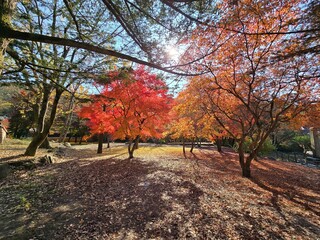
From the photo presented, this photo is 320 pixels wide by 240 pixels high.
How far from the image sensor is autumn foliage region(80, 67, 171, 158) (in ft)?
26.9

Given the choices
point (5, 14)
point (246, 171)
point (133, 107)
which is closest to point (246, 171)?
point (246, 171)

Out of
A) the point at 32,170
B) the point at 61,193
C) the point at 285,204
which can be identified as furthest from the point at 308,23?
the point at 32,170

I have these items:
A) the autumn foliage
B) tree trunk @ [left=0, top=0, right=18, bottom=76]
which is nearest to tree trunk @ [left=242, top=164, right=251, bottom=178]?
the autumn foliage

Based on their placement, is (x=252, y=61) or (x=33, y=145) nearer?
(x=252, y=61)

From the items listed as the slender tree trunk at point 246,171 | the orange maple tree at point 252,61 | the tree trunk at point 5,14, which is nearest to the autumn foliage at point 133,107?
the orange maple tree at point 252,61

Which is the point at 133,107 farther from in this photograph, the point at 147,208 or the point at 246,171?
the point at 246,171

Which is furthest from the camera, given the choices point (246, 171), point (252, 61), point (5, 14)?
point (246, 171)

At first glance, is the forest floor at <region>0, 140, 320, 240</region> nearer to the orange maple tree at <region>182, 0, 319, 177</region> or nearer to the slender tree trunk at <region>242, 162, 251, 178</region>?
the slender tree trunk at <region>242, 162, 251, 178</region>

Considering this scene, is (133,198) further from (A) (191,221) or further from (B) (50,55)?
(B) (50,55)

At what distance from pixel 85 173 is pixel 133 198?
3103mm

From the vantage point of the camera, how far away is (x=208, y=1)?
11.7ft

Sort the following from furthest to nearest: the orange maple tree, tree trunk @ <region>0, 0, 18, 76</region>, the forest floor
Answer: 1. the orange maple tree
2. the forest floor
3. tree trunk @ <region>0, 0, 18, 76</region>

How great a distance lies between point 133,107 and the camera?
884 cm

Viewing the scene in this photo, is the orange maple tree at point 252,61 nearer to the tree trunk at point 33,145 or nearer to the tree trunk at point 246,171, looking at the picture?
the tree trunk at point 246,171
